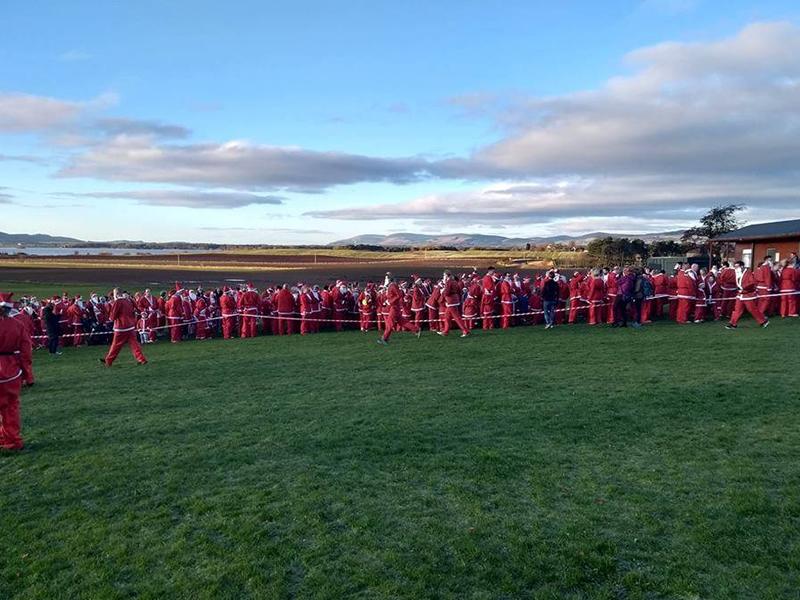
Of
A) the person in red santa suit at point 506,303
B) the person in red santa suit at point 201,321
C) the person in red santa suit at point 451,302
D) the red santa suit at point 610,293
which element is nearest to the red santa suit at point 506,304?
the person in red santa suit at point 506,303

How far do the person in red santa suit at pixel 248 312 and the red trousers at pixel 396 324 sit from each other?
5.36m

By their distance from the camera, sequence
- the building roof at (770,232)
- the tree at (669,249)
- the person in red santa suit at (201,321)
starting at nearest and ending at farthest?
the person in red santa suit at (201,321)
the building roof at (770,232)
the tree at (669,249)

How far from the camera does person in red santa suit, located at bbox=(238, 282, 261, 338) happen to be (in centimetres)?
2280

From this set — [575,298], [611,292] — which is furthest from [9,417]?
[611,292]

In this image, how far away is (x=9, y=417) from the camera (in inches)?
344

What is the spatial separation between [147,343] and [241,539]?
1797cm

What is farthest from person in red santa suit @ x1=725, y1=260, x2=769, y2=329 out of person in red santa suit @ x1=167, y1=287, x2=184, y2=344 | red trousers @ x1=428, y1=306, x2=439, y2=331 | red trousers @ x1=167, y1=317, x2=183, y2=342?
person in red santa suit @ x1=167, y1=287, x2=184, y2=344

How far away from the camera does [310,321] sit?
22828 millimetres

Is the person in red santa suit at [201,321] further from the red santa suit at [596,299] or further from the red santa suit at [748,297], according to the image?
the red santa suit at [748,297]

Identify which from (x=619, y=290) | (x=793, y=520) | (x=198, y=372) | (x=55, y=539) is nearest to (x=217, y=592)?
(x=55, y=539)

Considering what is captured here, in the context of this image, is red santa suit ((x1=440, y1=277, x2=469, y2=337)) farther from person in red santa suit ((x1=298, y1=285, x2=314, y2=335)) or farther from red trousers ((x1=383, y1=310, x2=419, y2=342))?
person in red santa suit ((x1=298, y1=285, x2=314, y2=335))

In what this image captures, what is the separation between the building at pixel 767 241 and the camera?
29.0 m

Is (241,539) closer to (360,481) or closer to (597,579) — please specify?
(360,481)

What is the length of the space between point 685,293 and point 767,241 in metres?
14.5
